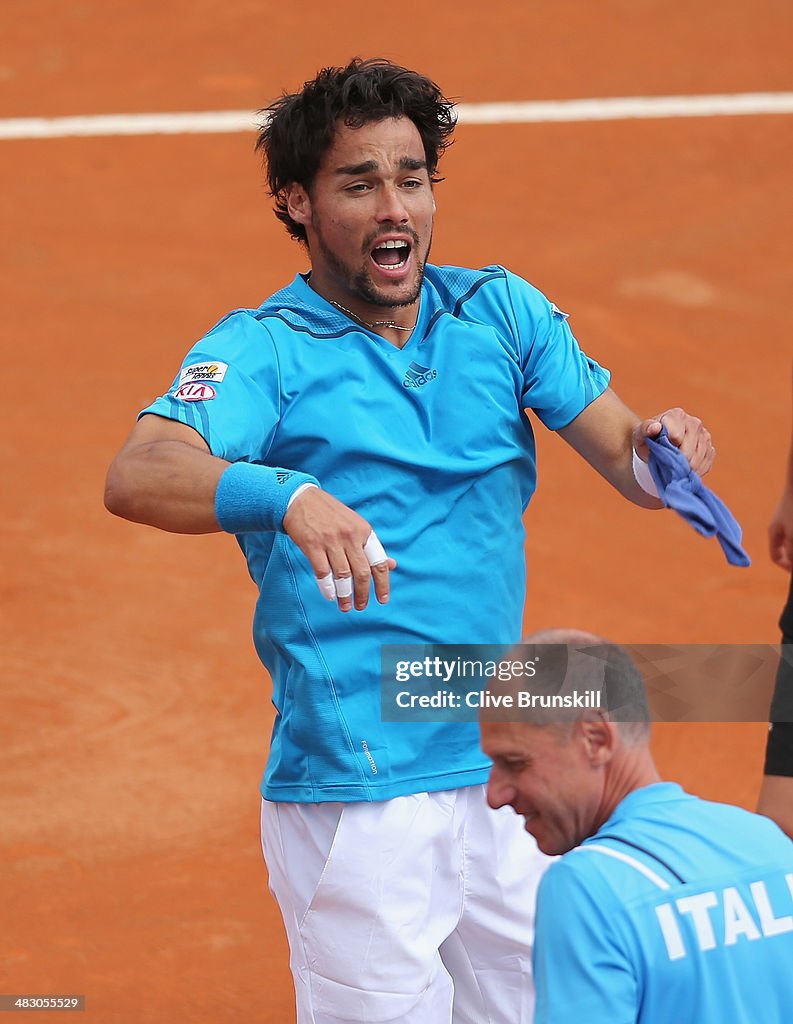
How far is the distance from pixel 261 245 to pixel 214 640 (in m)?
4.15

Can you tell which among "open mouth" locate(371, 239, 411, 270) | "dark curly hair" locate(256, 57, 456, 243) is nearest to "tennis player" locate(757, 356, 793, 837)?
"open mouth" locate(371, 239, 411, 270)

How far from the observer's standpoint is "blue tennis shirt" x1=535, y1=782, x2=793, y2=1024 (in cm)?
297

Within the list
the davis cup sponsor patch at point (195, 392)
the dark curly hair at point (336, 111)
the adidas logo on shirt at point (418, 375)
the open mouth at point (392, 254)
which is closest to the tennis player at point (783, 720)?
the adidas logo on shirt at point (418, 375)

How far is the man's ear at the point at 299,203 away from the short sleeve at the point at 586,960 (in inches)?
78.7

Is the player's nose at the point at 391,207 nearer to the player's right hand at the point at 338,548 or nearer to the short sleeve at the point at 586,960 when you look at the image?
the player's right hand at the point at 338,548

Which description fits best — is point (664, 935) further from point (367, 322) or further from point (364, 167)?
point (364, 167)

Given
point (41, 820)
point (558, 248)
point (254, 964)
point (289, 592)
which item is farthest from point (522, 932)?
point (558, 248)

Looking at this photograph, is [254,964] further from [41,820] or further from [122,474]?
[122,474]

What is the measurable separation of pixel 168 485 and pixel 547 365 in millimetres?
1076

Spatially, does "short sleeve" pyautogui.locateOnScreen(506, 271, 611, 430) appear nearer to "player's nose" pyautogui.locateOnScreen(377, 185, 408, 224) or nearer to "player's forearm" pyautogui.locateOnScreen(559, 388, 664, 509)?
"player's forearm" pyautogui.locateOnScreen(559, 388, 664, 509)

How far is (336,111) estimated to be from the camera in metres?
4.26

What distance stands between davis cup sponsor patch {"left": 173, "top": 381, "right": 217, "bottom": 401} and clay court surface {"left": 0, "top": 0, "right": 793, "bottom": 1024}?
9.18 ft
